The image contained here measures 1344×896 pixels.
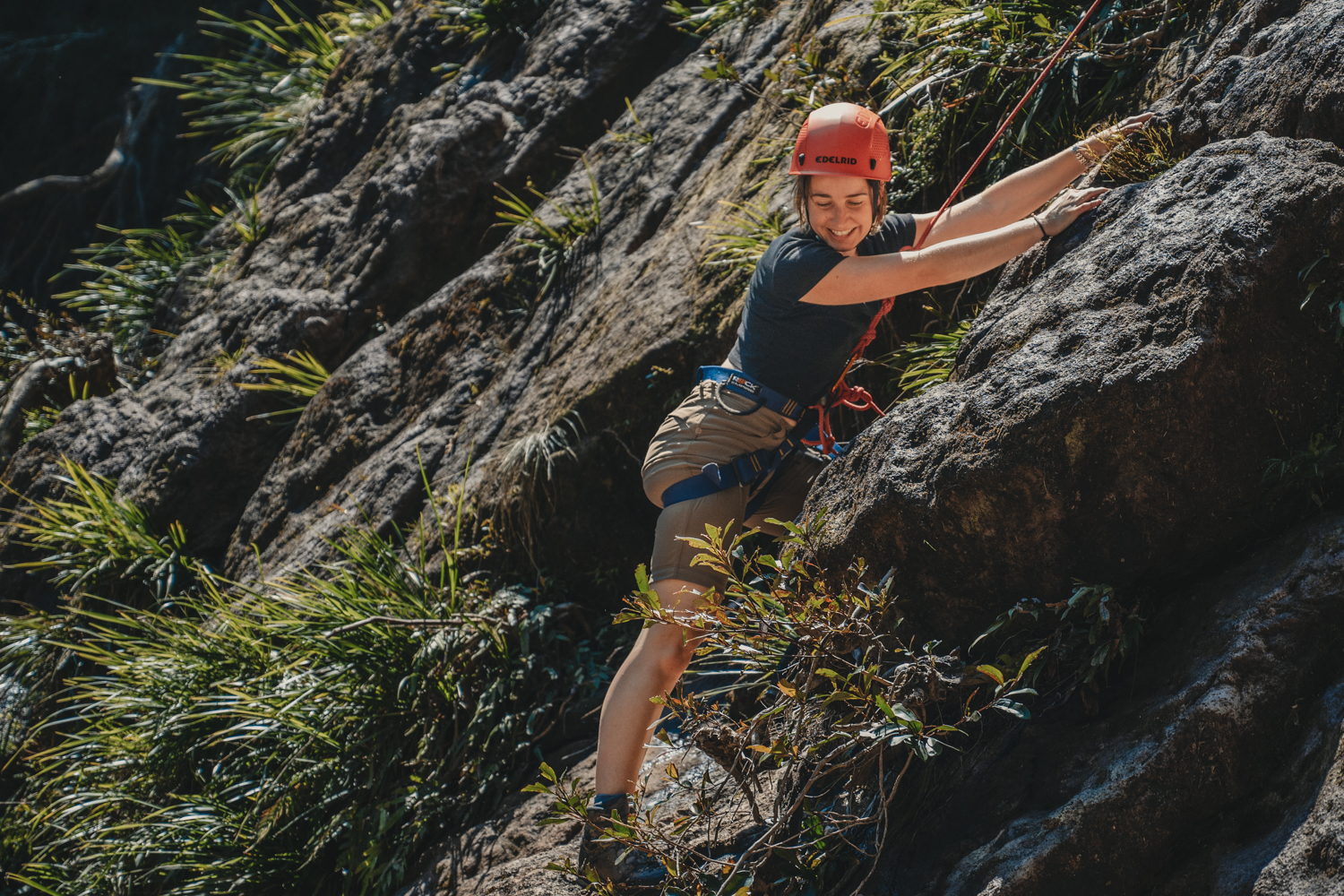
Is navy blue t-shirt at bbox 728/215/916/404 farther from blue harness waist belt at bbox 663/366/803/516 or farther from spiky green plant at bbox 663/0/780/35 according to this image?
spiky green plant at bbox 663/0/780/35

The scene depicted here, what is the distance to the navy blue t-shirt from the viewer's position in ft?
9.90

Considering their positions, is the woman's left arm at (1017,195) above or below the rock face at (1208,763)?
above

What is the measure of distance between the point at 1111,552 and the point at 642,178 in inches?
165

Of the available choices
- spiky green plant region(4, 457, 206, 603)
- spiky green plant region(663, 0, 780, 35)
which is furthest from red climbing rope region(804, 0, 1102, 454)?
spiky green plant region(4, 457, 206, 603)

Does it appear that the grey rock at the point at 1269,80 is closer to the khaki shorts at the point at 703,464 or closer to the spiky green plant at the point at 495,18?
the khaki shorts at the point at 703,464

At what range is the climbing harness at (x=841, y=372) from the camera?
2.86m

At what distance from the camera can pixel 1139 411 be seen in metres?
2.19

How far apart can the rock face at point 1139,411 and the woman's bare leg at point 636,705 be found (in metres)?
0.75

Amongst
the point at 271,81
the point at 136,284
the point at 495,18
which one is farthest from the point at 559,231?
the point at 271,81

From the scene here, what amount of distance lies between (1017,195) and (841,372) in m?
0.84

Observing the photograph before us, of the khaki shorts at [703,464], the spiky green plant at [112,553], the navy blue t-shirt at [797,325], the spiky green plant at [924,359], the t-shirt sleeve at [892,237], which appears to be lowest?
the spiky green plant at [112,553]

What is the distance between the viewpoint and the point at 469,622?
421cm

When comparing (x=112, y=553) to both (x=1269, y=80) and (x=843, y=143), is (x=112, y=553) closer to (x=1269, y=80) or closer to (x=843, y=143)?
(x=843, y=143)

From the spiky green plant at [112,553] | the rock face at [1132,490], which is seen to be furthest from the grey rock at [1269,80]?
the spiky green plant at [112,553]
